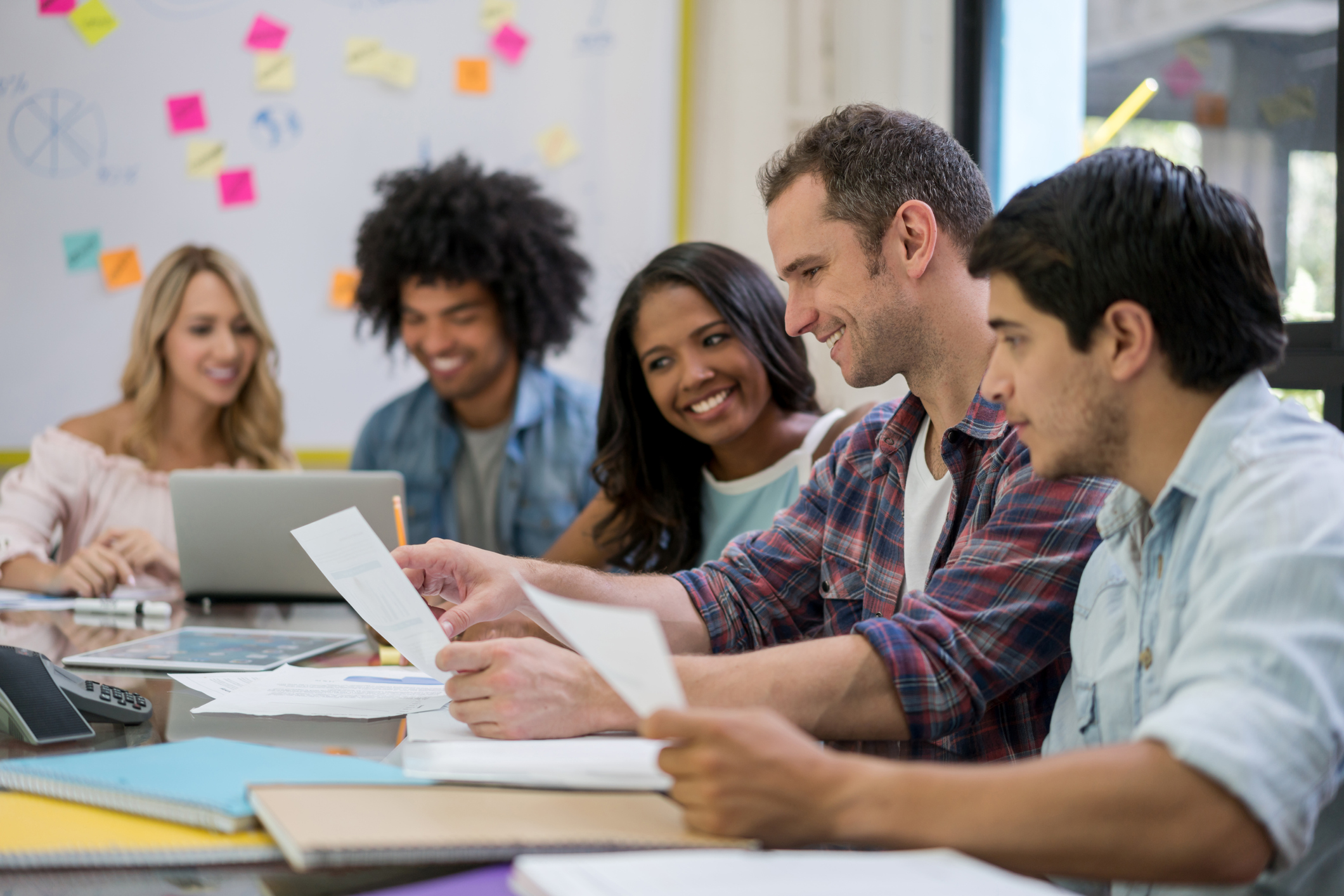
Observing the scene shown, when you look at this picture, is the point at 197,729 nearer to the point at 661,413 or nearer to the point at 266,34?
the point at 661,413

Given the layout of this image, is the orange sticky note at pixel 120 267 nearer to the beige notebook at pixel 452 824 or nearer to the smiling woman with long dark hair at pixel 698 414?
the smiling woman with long dark hair at pixel 698 414

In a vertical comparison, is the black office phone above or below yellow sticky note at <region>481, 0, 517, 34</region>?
below

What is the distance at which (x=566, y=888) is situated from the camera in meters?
0.56

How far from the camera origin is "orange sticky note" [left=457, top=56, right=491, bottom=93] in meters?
3.00

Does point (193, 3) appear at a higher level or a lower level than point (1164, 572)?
higher

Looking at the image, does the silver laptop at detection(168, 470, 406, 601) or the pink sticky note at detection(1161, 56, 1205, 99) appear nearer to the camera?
the silver laptop at detection(168, 470, 406, 601)

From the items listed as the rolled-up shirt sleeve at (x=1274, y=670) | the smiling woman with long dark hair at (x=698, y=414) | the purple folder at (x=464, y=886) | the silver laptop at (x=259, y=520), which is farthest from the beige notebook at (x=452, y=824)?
the smiling woman with long dark hair at (x=698, y=414)

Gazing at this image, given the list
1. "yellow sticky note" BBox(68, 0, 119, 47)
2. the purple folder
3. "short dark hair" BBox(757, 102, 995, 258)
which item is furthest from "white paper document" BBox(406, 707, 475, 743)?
"yellow sticky note" BBox(68, 0, 119, 47)

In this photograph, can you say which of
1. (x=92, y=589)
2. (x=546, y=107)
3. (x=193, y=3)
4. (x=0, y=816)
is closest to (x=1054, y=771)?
(x=0, y=816)

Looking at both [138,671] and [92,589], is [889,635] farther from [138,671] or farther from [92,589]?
[92,589]

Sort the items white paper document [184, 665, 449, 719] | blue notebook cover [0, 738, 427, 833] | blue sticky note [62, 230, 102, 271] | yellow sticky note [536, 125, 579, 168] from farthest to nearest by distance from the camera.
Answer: yellow sticky note [536, 125, 579, 168]
blue sticky note [62, 230, 102, 271]
white paper document [184, 665, 449, 719]
blue notebook cover [0, 738, 427, 833]

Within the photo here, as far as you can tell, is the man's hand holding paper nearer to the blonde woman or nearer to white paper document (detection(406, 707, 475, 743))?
white paper document (detection(406, 707, 475, 743))

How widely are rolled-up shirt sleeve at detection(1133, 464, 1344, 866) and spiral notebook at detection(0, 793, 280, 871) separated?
0.55 metres

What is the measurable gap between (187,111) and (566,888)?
9.14 feet
